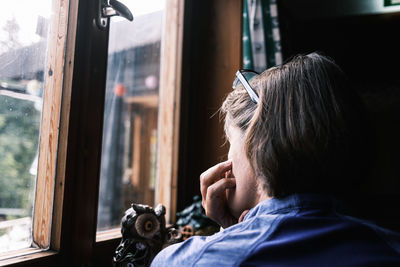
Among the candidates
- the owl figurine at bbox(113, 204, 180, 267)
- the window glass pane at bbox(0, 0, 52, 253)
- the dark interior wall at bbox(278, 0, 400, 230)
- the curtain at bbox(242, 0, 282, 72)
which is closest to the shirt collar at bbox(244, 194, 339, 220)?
the owl figurine at bbox(113, 204, 180, 267)

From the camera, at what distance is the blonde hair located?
0.65 metres

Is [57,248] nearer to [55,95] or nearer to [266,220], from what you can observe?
[55,95]

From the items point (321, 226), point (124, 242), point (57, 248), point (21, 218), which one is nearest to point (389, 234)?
point (321, 226)

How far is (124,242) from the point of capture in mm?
1002

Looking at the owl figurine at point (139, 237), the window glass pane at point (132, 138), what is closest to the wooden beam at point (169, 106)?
the window glass pane at point (132, 138)

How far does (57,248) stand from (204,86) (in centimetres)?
114

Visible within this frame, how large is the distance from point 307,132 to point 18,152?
929 mm

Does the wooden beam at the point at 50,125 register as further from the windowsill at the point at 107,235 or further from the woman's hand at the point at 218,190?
the woman's hand at the point at 218,190

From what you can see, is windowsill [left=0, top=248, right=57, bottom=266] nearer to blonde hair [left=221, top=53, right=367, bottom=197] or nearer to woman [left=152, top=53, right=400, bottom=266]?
woman [left=152, top=53, right=400, bottom=266]

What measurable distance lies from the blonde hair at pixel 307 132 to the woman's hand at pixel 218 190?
174mm

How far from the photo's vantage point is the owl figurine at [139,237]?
38.5 inches

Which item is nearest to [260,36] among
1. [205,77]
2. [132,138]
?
[205,77]

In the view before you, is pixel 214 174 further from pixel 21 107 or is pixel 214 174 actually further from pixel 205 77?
pixel 205 77

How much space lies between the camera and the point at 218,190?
89 cm
